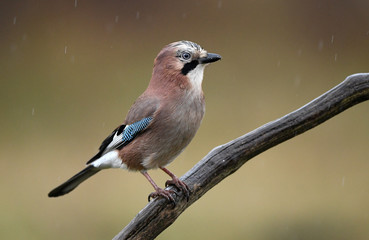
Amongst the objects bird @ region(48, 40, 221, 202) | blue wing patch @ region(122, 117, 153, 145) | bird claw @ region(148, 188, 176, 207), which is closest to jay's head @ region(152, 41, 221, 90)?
bird @ region(48, 40, 221, 202)

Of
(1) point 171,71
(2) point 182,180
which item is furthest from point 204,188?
(1) point 171,71

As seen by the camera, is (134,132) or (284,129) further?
(134,132)

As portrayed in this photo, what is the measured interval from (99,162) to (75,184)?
0.16m

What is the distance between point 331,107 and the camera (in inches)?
81.9

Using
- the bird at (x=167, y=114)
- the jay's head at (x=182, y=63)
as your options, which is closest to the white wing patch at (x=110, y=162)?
the bird at (x=167, y=114)

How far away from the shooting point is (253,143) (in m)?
2.13

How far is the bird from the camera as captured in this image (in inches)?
84.1

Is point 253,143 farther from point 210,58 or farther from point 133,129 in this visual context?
point 133,129

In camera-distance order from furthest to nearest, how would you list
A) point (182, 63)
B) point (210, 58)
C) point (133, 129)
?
point (133, 129) → point (182, 63) → point (210, 58)

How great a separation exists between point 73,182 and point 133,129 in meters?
0.37

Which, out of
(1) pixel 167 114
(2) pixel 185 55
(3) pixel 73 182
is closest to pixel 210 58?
(2) pixel 185 55

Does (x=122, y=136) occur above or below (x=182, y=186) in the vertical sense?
above

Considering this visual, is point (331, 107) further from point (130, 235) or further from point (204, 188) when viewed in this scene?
point (130, 235)

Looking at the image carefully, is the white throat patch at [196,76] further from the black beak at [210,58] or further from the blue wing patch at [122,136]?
the blue wing patch at [122,136]
